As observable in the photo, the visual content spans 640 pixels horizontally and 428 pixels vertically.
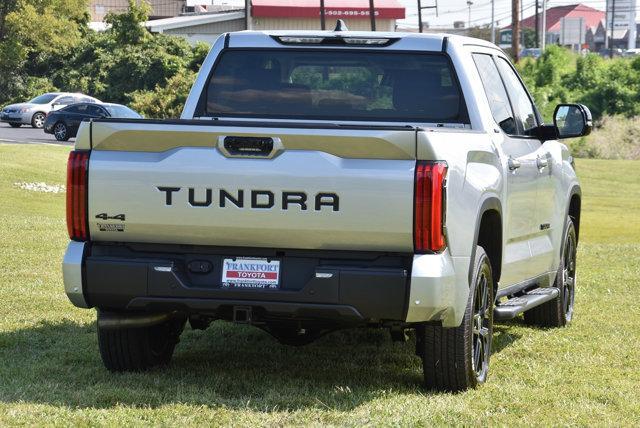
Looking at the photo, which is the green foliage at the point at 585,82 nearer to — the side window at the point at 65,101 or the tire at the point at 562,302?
the side window at the point at 65,101

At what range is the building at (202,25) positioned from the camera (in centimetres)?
8069

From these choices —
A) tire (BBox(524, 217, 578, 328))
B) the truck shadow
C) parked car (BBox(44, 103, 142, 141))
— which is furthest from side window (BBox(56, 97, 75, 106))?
the truck shadow

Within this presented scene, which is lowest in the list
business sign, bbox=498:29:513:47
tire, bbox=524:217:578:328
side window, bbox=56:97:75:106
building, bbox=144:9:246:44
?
business sign, bbox=498:29:513:47

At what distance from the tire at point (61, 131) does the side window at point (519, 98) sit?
117ft

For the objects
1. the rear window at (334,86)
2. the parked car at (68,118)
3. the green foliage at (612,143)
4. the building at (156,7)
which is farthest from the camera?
the building at (156,7)

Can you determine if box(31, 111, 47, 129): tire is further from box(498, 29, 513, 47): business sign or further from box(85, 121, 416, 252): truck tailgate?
box(498, 29, 513, 47): business sign

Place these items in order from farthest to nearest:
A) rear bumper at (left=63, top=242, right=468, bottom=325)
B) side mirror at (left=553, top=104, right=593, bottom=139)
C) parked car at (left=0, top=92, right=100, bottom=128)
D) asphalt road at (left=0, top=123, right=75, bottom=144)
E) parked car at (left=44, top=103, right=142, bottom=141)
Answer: parked car at (left=0, top=92, right=100, bottom=128), parked car at (left=44, top=103, right=142, bottom=141), asphalt road at (left=0, top=123, right=75, bottom=144), side mirror at (left=553, top=104, right=593, bottom=139), rear bumper at (left=63, top=242, right=468, bottom=325)

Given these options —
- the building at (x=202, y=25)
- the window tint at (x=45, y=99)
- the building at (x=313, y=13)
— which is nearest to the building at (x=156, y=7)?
the building at (x=313, y=13)

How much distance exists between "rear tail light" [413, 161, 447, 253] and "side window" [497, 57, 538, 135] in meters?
2.72

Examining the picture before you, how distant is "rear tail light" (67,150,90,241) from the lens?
6.92 meters

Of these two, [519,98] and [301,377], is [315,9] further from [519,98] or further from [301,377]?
[301,377]

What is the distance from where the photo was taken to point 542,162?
921cm

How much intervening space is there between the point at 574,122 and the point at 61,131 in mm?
36457

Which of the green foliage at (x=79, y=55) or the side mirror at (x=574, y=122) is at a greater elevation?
the side mirror at (x=574, y=122)
